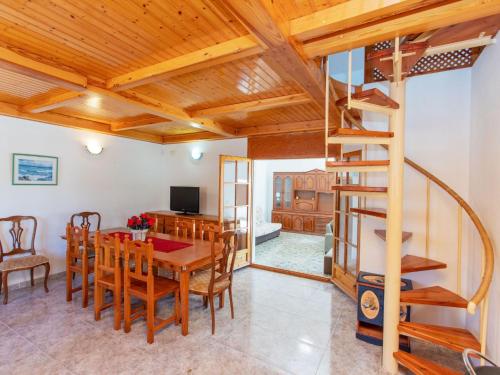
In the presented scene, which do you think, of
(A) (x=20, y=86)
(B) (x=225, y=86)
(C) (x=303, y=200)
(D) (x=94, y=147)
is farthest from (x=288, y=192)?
(A) (x=20, y=86)

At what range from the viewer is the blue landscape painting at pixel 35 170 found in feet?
11.6

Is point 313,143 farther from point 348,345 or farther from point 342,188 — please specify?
point 348,345

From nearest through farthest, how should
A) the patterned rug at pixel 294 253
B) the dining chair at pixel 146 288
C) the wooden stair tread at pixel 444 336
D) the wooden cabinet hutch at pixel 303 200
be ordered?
the wooden stair tread at pixel 444 336 < the dining chair at pixel 146 288 < the patterned rug at pixel 294 253 < the wooden cabinet hutch at pixel 303 200

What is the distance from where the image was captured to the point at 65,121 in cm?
393

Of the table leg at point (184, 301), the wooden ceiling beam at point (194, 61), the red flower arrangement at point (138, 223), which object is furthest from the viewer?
the red flower arrangement at point (138, 223)

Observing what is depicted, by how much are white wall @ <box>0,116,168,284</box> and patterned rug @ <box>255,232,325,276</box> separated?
2647 millimetres

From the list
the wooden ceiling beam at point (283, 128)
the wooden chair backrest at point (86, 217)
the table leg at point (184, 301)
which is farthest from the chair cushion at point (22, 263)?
the wooden ceiling beam at point (283, 128)

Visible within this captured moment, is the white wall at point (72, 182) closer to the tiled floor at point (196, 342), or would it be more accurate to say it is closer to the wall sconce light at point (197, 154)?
the wall sconce light at point (197, 154)

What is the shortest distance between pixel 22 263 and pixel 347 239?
422 cm

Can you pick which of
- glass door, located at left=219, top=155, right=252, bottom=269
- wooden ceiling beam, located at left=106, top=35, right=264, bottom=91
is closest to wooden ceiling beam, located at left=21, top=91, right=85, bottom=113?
wooden ceiling beam, located at left=106, top=35, right=264, bottom=91

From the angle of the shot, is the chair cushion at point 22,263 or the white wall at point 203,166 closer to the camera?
the chair cushion at point 22,263

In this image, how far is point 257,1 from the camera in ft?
4.07

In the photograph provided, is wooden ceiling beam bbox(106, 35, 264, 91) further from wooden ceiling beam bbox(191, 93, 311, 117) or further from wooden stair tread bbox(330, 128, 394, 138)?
wooden ceiling beam bbox(191, 93, 311, 117)

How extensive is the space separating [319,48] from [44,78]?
241cm
